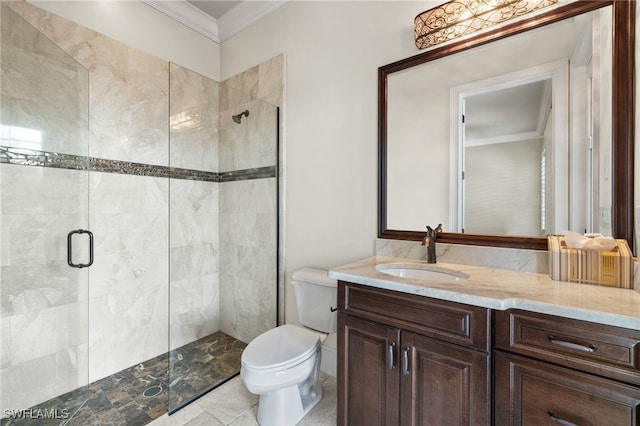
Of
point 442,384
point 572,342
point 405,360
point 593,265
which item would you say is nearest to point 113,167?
point 405,360

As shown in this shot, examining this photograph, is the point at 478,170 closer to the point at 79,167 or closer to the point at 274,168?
the point at 274,168

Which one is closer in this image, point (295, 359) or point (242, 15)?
point (295, 359)

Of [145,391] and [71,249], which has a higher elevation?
[71,249]

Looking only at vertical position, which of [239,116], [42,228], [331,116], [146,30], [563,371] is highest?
[146,30]

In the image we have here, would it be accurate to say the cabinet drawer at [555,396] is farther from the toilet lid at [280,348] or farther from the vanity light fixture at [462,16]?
the vanity light fixture at [462,16]

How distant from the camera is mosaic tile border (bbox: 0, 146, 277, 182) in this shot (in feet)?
5.29

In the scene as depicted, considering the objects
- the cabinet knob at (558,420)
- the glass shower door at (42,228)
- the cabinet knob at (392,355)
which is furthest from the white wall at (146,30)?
the cabinet knob at (558,420)

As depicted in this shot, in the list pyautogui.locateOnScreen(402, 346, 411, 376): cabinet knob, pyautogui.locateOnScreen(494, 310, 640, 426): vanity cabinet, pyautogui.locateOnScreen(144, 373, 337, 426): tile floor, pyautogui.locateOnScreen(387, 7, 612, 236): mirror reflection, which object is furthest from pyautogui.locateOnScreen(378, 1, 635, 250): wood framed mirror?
pyautogui.locateOnScreen(144, 373, 337, 426): tile floor

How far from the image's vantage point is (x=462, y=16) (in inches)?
58.7

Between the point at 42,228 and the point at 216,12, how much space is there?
215 centimetres

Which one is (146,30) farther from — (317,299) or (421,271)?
(421,271)

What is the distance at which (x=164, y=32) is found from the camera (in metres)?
2.34

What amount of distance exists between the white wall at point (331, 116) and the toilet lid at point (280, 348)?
1.67 ft

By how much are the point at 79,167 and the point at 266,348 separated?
167 cm
